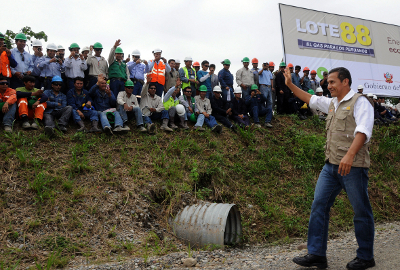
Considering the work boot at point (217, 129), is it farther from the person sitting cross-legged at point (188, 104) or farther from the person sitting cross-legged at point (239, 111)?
the person sitting cross-legged at point (239, 111)

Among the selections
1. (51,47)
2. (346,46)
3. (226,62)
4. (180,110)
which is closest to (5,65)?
(51,47)

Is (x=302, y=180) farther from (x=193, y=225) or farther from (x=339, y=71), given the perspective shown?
(x=339, y=71)

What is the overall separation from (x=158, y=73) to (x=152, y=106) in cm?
123

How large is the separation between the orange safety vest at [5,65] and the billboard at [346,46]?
10.3m

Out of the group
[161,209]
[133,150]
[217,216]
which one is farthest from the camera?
[133,150]

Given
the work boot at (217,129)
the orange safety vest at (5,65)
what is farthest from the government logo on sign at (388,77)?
the orange safety vest at (5,65)

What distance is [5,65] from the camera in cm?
774

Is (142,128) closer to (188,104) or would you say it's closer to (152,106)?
(152,106)

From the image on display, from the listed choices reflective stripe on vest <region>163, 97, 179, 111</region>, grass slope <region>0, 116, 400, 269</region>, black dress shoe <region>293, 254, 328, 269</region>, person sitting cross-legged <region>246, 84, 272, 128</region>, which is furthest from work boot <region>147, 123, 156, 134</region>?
black dress shoe <region>293, 254, 328, 269</region>

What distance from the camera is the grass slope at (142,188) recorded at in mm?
5375

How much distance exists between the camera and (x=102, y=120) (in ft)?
26.8

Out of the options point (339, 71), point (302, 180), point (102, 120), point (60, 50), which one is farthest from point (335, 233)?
point (60, 50)

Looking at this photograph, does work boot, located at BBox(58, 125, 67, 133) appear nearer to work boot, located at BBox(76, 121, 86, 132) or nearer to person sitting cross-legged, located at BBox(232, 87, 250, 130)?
work boot, located at BBox(76, 121, 86, 132)

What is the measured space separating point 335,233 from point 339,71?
4.47 meters
